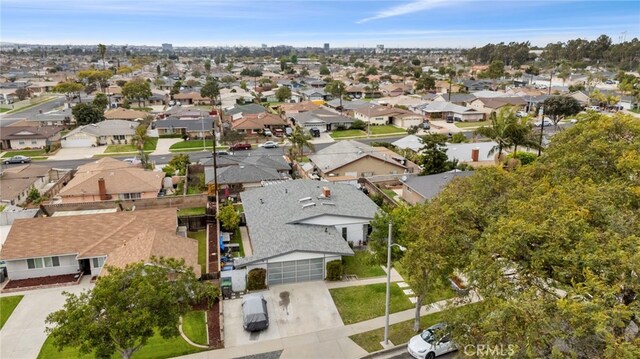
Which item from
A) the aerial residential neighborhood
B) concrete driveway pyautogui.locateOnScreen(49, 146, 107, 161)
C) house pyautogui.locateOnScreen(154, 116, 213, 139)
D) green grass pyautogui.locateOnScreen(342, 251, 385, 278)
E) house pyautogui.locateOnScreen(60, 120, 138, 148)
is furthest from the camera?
house pyautogui.locateOnScreen(154, 116, 213, 139)

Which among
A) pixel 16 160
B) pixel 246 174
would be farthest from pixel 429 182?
pixel 16 160

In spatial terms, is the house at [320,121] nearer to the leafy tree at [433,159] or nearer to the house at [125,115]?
the house at [125,115]

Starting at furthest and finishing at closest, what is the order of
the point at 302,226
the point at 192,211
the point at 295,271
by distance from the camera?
1. the point at 192,211
2. the point at 302,226
3. the point at 295,271

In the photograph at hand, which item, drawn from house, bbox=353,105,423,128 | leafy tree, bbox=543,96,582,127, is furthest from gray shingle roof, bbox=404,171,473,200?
leafy tree, bbox=543,96,582,127

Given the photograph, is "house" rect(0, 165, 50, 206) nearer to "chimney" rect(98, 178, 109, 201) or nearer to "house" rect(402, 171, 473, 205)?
"chimney" rect(98, 178, 109, 201)

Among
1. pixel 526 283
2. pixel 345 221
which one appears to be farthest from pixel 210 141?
pixel 526 283

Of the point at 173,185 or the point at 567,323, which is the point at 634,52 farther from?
the point at 567,323

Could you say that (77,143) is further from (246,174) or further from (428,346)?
(428,346)
